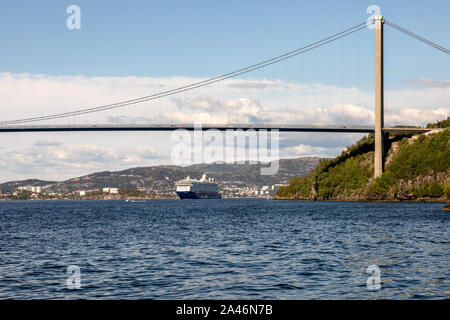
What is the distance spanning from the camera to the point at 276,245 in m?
30.2

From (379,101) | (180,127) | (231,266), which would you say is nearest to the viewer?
(231,266)

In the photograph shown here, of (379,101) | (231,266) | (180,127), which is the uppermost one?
(379,101)

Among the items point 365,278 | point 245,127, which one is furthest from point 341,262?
point 245,127

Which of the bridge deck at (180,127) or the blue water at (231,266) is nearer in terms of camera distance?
the blue water at (231,266)

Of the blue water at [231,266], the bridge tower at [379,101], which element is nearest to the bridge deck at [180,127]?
the bridge tower at [379,101]

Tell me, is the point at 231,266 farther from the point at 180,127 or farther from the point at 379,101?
the point at 379,101

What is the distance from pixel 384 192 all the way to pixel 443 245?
9720 centimetres

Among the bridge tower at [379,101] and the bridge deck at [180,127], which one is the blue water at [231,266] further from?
the bridge tower at [379,101]

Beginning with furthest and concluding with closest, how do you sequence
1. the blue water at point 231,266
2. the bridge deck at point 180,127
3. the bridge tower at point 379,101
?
1. the bridge tower at point 379,101
2. the bridge deck at point 180,127
3. the blue water at point 231,266

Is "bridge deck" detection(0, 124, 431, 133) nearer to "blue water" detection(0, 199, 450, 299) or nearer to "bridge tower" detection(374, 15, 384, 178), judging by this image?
"bridge tower" detection(374, 15, 384, 178)

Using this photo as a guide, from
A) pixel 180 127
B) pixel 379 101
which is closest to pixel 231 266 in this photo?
pixel 180 127
